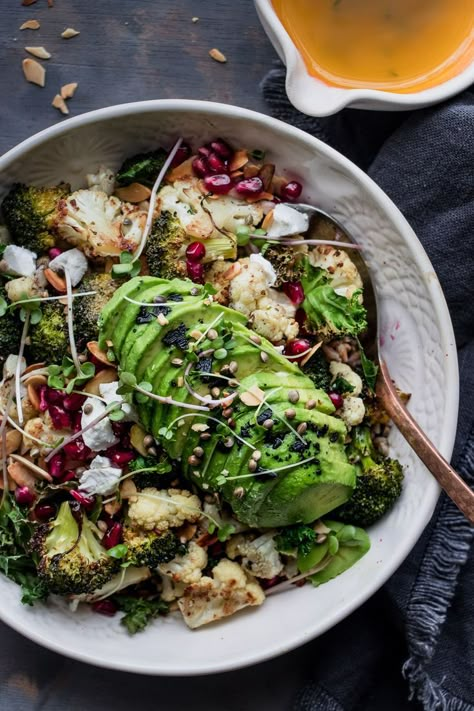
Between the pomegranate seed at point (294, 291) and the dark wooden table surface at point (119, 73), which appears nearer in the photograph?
the pomegranate seed at point (294, 291)

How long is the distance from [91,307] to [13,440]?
24.0 inches

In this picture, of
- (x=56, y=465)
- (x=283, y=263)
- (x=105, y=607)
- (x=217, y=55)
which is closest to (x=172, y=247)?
(x=283, y=263)

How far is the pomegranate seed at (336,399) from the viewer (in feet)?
9.59

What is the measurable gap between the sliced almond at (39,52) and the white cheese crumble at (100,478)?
181 cm

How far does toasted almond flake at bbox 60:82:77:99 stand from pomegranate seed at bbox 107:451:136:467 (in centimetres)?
162

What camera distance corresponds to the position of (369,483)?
9.71 ft

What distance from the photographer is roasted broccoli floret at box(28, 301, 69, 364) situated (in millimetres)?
2943

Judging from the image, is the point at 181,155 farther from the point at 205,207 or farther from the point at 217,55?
the point at 217,55

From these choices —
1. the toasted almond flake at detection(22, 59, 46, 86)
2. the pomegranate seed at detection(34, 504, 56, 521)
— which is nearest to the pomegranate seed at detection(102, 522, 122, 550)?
the pomegranate seed at detection(34, 504, 56, 521)

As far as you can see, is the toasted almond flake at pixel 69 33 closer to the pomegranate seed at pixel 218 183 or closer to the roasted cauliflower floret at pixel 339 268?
the pomegranate seed at pixel 218 183

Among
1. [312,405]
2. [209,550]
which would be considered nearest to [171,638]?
[209,550]

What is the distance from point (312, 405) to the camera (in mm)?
2752

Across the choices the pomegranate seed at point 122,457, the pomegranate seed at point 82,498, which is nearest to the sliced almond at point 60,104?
the pomegranate seed at point 122,457

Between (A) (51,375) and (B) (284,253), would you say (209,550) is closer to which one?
(A) (51,375)
